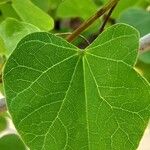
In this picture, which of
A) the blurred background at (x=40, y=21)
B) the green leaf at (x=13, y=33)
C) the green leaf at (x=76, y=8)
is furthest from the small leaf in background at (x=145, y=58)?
the green leaf at (x=13, y=33)

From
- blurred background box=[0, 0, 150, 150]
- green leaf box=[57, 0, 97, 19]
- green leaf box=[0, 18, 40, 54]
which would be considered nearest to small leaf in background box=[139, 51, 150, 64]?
blurred background box=[0, 0, 150, 150]

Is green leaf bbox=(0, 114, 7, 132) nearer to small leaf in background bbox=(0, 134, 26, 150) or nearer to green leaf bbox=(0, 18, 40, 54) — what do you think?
small leaf in background bbox=(0, 134, 26, 150)

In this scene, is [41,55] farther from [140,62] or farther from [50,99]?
[140,62]

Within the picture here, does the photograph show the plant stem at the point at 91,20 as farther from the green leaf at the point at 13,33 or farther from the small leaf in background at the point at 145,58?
the small leaf in background at the point at 145,58

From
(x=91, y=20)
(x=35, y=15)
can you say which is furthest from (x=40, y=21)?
(x=91, y=20)

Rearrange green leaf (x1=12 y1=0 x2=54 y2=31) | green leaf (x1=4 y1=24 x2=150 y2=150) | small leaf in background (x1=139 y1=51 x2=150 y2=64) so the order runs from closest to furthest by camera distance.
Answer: green leaf (x1=4 y1=24 x2=150 y2=150), green leaf (x1=12 y1=0 x2=54 y2=31), small leaf in background (x1=139 y1=51 x2=150 y2=64)

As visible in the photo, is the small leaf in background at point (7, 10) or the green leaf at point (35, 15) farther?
the small leaf in background at point (7, 10)

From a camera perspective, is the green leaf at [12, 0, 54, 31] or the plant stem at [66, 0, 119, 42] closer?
the plant stem at [66, 0, 119, 42]
